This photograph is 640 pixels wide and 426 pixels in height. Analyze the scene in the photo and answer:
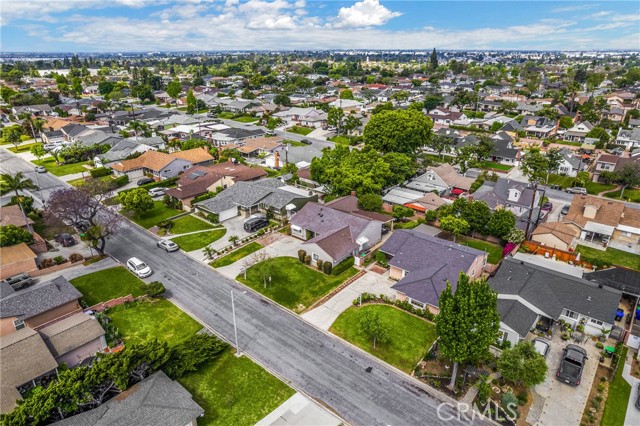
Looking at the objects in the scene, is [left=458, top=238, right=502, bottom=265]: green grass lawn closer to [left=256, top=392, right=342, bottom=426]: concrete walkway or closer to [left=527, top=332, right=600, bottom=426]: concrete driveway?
[left=527, top=332, right=600, bottom=426]: concrete driveway

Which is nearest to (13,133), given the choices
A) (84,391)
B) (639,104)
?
(84,391)

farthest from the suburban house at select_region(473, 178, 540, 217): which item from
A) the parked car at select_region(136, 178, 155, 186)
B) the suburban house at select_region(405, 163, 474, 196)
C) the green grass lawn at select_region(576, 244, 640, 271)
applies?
the parked car at select_region(136, 178, 155, 186)

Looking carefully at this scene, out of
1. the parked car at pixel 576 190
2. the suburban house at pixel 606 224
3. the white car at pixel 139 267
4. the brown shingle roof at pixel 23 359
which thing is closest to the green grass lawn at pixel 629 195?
the parked car at pixel 576 190

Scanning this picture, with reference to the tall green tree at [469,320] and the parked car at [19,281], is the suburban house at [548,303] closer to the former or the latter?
the tall green tree at [469,320]

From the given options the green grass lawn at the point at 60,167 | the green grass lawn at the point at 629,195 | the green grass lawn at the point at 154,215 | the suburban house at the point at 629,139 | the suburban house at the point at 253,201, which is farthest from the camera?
the suburban house at the point at 629,139

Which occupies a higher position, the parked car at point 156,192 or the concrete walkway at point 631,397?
the parked car at point 156,192

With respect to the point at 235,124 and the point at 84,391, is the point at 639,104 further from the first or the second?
the point at 84,391

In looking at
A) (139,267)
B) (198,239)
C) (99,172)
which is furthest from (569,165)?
(99,172)
